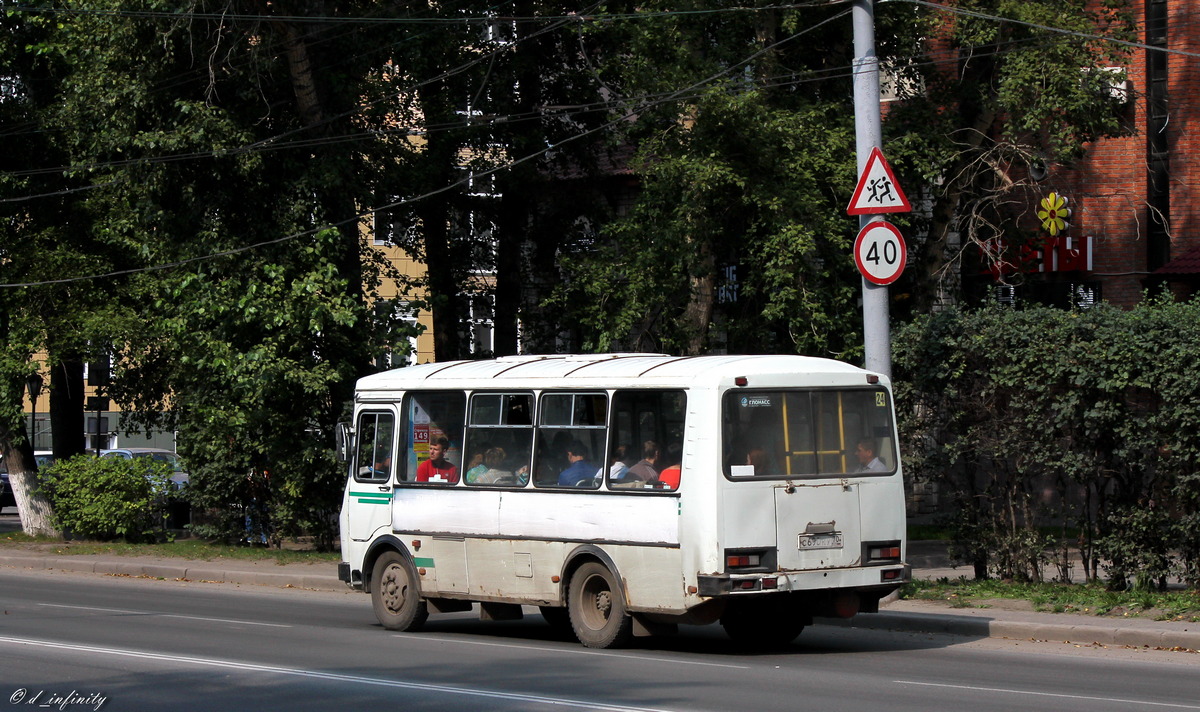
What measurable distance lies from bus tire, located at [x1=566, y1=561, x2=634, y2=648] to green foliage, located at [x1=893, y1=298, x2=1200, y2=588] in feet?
16.6

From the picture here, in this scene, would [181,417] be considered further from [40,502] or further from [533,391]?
[533,391]

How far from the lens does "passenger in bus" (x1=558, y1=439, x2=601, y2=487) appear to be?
12734 mm

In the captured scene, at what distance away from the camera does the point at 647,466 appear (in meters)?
12.2

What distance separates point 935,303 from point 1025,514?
30.8 ft

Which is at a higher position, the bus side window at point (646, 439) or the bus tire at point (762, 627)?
the bus side window at point (646, 439)

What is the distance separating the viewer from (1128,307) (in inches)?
1040

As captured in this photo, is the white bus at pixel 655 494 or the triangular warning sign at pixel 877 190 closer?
the white bus at pixel 655 494

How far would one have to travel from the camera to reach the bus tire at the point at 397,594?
570 inches

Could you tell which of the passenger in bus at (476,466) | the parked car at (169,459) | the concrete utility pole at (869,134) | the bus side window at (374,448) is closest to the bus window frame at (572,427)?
the passenger in bus at (476,466)

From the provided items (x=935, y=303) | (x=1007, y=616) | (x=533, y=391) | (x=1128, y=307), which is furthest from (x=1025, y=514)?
(x=1128, y=307)

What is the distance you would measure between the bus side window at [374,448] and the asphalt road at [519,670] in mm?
1667

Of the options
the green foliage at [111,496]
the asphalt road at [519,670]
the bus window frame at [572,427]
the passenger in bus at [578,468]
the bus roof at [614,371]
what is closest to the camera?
the asphalt road at [519,670]

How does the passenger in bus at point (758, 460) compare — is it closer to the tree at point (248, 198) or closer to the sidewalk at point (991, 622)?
the sidewalk at point (991, 622)

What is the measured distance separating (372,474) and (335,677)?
462 centimetres
